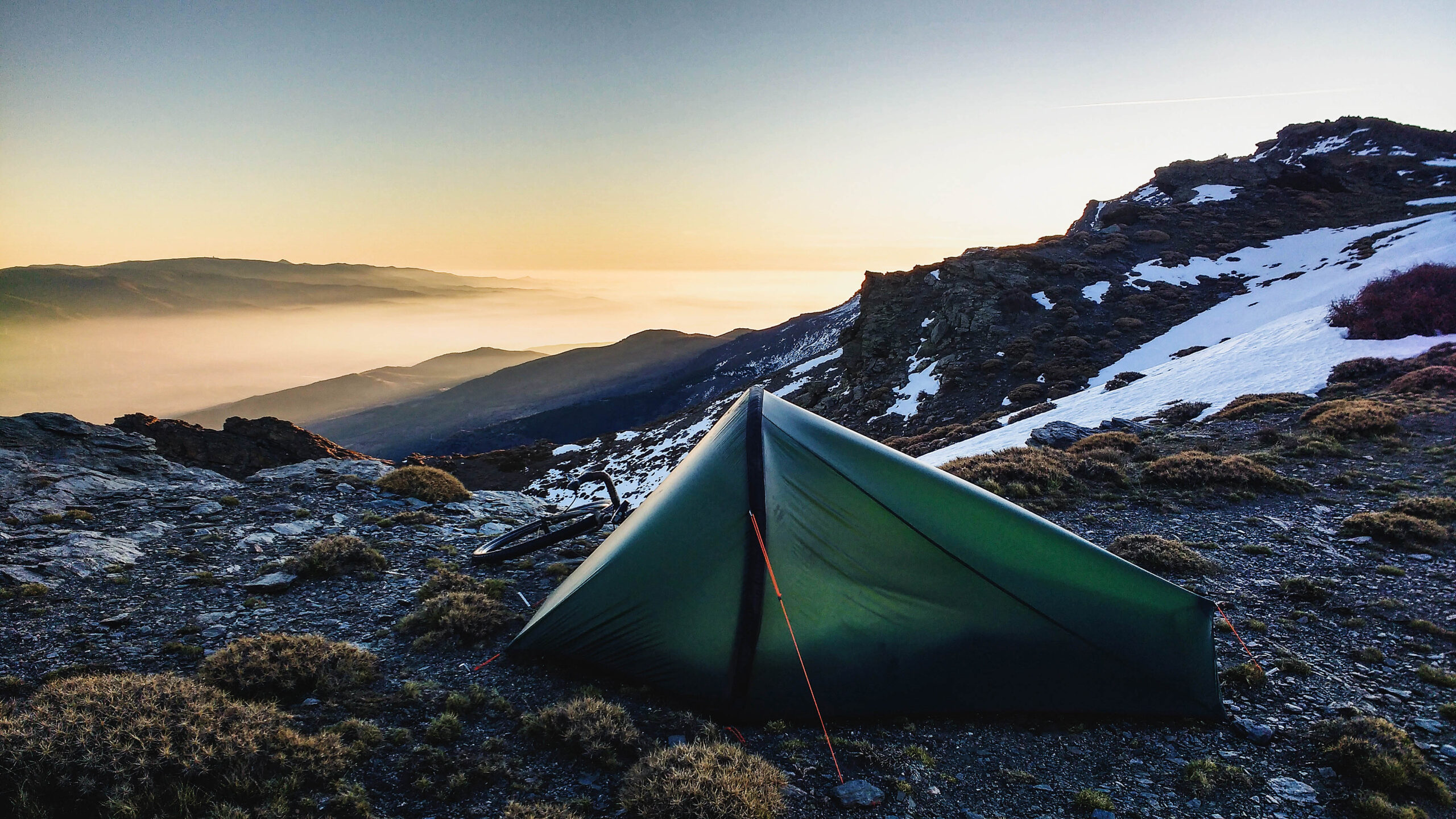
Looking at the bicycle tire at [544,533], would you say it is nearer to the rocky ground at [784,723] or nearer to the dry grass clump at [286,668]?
the rocky ground at [784,723]

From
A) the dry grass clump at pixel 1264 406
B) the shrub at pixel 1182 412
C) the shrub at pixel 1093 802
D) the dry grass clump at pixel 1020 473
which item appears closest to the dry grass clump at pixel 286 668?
the shrub at pixel 1093 802

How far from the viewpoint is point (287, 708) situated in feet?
19.2

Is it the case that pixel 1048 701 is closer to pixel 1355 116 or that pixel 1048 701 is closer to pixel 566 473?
pixel 566 473

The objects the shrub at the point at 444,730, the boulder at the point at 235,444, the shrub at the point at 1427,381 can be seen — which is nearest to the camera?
the shrub at the point at 444,730

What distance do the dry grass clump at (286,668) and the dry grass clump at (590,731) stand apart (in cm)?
241

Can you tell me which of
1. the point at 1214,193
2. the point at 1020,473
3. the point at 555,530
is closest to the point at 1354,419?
the point at 1020,473

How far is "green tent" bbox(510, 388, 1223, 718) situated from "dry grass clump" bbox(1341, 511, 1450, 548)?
7.25m

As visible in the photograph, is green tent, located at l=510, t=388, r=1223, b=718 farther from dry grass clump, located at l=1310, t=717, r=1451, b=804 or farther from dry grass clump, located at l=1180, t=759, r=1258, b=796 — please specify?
dry grass clump, located at l=1310, t=717, r=1451, b=804

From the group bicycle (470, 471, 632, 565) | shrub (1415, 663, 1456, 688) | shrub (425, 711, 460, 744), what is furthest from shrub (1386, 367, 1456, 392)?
shrub (425, 711, 460, 744)

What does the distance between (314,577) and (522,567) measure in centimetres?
339

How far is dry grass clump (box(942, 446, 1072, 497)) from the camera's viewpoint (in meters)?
13.9

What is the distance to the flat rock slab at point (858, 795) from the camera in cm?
490

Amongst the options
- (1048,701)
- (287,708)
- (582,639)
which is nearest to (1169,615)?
(1048,701)

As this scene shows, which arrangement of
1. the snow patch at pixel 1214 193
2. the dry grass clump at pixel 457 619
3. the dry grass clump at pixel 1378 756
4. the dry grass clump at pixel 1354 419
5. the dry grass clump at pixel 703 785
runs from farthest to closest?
1. the snow patch at pixel 1214 193
2. the dry grass clump at pixel 1354 419
3. the dry grass clump at pixel 457 619
4. the dry grass clump at pixel 1378 756
5. the dry grass clump at pixel 703 785
